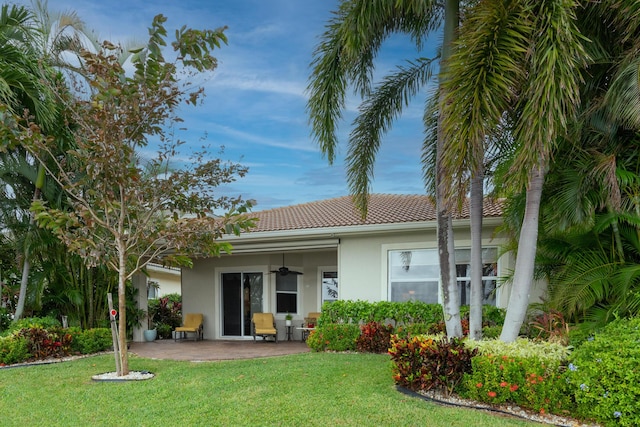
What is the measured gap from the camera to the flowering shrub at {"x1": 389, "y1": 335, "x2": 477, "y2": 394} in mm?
7297

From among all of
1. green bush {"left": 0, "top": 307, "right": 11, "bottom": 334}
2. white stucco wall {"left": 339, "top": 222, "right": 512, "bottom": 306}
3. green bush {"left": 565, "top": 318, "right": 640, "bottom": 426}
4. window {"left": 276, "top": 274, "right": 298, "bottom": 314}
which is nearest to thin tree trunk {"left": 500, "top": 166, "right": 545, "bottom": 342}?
green bush {"left": 565, "top": 318, "right": 640, "bottom": 426}

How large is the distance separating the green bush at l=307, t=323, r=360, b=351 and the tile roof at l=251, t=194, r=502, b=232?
2634 mm

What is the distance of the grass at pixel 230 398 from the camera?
6.36m

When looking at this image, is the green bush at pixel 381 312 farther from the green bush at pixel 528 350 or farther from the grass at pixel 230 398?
the green bush at pixel 528 350

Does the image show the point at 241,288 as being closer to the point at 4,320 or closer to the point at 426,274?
the point at 4,320

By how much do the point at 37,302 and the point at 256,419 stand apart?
8.82m

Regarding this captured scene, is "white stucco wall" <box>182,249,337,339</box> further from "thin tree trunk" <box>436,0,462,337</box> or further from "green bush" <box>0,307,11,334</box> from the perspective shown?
"thin tree trunk" <box>436,0,462,337</box>

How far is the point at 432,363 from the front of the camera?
744 cm

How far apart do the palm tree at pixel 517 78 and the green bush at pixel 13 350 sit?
33.9 feet

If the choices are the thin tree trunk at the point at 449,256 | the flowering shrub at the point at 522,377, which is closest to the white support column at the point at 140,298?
the thin tree trunk at the point at 449,256

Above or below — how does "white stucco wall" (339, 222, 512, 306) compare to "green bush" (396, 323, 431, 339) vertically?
above

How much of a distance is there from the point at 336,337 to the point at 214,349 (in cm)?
411

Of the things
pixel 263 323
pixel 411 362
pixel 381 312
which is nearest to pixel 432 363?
pixel 411 362

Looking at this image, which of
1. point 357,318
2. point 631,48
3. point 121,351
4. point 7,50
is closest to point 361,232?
point 357,318
